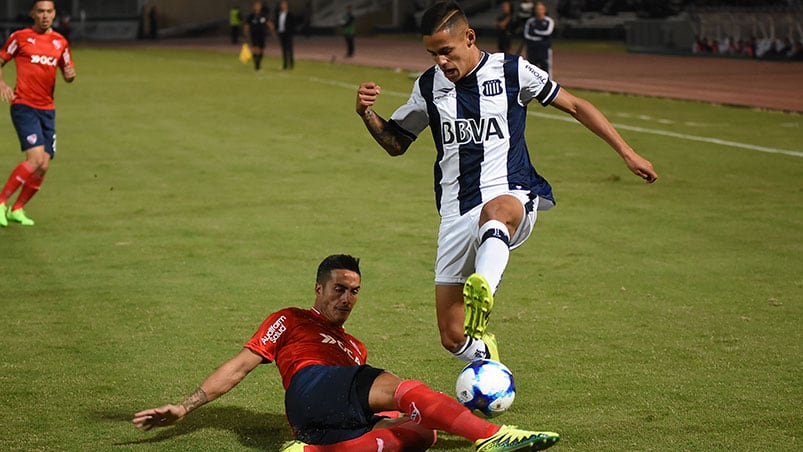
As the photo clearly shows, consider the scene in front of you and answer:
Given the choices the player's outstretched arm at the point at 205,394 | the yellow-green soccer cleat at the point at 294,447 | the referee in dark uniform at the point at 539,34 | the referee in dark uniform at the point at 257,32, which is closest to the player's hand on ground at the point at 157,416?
the player's outstretched arm at the point at 205,394

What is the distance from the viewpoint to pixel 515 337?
26.3 feet

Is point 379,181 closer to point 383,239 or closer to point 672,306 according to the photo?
point 383,239

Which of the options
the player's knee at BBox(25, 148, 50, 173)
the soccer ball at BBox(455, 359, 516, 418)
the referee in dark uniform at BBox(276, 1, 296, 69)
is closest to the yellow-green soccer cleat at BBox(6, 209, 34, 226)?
the player's knee at BBox(25, 148, 50, 173)

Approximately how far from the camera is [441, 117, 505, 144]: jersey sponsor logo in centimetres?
654

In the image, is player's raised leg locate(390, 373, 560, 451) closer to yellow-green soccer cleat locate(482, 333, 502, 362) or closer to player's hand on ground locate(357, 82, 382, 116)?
yellow-green soccer cleat locate(482, 333, 502, 362)

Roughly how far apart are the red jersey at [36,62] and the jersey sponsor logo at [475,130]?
23.5ft

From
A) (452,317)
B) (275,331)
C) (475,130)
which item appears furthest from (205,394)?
(475,130)

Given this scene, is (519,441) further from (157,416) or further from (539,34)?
(539,34)

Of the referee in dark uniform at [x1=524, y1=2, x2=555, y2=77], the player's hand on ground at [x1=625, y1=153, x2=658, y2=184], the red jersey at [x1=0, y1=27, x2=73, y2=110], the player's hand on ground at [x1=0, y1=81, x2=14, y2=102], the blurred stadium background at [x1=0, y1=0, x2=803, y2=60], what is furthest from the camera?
the blurred stadium background at [x1=0, y1=0, x2=803, y2=60]

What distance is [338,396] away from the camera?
5484 millimetres

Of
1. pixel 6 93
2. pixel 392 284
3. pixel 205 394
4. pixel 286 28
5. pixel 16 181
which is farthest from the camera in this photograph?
pixel 286 28

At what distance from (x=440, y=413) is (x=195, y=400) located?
48.1 inches

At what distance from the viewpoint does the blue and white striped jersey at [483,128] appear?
6.52 meters

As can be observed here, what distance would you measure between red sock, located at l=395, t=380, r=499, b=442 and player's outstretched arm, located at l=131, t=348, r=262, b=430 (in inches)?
34.0
